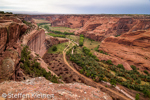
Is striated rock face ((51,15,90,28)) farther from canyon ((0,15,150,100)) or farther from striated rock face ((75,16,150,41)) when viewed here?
canyon ((0,15,150,100))

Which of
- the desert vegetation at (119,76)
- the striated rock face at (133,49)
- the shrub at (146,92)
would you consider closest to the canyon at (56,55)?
the striated rock face at (133,49)

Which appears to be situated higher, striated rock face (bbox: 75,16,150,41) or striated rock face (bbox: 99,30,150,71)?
striated rock face (bbox: 75,16,150,41)

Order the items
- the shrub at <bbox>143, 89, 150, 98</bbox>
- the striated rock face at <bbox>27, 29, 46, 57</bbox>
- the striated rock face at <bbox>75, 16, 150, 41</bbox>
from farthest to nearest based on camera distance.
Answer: the striated rock face at <bbox>75, 16, 150, 41</bbox>
the striated rock face at <bbox>27, 29, 46, 57</bbox>
the shrub at <bbox>143, 89, 150, 98</bbox>

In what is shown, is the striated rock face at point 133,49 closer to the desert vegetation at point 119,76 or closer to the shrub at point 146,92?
the desert vegetation at point 119,76

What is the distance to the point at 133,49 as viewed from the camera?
95.3 ft

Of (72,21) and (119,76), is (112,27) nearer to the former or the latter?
(119,76)

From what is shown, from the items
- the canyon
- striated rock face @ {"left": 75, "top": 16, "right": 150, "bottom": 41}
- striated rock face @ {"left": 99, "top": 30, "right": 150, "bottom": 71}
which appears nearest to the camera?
the canyon

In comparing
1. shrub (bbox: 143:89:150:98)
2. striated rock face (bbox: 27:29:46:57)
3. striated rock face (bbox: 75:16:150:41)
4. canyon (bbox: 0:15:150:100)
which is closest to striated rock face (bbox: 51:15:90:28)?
striated rock face (bbox: 75:16:150:41)

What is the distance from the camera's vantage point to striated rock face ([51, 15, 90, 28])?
89.8 m

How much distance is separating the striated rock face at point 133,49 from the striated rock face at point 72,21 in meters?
62.0

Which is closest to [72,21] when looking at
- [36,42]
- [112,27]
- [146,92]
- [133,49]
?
[112,27]

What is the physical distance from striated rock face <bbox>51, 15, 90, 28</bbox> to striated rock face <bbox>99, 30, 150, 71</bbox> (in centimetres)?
6202

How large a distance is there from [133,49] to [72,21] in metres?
73.7

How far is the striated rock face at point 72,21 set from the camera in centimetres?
8975
